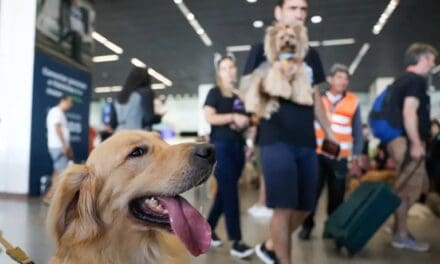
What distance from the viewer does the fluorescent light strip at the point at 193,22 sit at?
3.53 meters

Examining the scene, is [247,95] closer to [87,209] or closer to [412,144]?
[87,209]

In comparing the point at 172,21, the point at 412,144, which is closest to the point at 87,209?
the point at 172,21

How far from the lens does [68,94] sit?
21.9 ft

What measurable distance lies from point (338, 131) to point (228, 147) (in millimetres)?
1395

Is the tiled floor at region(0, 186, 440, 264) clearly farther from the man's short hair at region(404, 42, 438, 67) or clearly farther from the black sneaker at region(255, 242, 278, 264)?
the man's short hair at region(404, 42, 438, 67)

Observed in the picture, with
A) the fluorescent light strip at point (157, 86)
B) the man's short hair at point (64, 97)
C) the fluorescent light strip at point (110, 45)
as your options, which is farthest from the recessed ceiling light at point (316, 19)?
the man's short hair at point (64, 97)

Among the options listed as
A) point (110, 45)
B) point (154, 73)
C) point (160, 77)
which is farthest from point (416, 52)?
point (110, 45)

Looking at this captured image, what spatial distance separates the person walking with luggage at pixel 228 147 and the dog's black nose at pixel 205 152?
166 centimetres

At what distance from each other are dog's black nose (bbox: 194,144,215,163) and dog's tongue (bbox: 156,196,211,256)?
17 cm

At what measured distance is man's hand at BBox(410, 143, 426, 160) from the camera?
3478 mm

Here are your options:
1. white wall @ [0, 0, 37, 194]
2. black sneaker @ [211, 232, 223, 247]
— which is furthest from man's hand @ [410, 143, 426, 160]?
white wall @ [0, 0, 37, 194]

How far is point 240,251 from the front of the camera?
313 cm

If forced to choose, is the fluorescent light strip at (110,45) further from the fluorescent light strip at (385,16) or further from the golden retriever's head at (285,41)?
the fluorescent light strip at (385,16)

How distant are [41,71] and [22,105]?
1.98m
